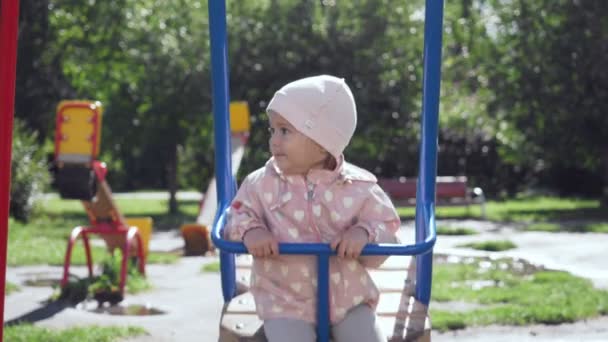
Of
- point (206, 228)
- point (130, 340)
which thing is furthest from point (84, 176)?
point (206, 228)

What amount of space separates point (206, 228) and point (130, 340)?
5.17 metres

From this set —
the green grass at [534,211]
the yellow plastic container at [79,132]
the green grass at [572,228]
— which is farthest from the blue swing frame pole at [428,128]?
the green grass at [534,211]

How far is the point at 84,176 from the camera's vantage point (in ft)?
22.8

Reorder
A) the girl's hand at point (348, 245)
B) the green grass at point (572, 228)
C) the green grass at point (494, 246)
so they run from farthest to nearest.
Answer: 1. the green grass at point (572, 228)
2. the green grass at point (494, 246)
3. the girl's hand at point (348, 245)

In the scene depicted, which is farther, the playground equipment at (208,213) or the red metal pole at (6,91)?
the playground equipment at (208,213)

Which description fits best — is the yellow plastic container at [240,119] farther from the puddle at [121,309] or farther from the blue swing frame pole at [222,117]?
the blue swing frame pole at [222,117]

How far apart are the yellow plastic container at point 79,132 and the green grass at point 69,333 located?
1.72 meters

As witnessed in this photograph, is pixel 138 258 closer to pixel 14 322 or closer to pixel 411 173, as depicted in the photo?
pixel 14 322

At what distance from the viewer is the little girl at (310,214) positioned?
302cm

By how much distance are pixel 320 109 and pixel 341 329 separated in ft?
2.13

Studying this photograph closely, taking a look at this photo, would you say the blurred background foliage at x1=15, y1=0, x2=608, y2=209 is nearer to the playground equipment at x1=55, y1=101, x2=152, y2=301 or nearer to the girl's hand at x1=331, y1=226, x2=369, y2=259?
the playground equipment at x1=55, y1=101, x2=152, y2=301

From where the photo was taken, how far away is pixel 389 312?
3490 millimetres

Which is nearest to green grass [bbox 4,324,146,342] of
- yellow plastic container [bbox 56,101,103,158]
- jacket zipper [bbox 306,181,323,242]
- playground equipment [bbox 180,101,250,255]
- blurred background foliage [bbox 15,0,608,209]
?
yellow plastic container [bbox 56,101,103,158]

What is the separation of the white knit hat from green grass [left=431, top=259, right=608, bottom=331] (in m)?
2.67
